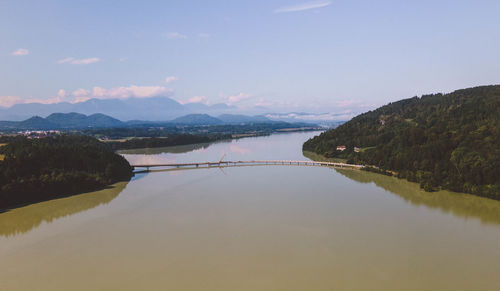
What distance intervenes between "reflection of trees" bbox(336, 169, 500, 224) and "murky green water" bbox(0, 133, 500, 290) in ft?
0.48

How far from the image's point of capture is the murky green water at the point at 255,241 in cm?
1277

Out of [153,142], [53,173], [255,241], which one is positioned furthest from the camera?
[153,142]

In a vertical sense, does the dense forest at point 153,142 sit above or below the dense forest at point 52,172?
above

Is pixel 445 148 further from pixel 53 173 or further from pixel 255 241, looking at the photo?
pixel 53 173

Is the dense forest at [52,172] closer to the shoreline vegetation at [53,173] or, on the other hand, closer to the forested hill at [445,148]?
the shoreline vegetation at [53,173]

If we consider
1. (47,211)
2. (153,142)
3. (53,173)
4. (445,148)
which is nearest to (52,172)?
(53,173)

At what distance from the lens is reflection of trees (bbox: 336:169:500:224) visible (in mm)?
21359

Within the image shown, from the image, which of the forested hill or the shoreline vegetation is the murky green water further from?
the forested hill

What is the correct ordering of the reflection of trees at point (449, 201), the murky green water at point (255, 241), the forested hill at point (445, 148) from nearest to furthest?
the murky green water at point (255, 241)
the reflection of trees at point (449, 201)
the forested hill at point (445, 148)

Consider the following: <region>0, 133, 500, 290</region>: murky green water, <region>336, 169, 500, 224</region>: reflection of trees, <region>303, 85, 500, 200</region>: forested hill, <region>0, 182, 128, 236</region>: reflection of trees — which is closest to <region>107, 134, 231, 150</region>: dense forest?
<region>303, 85, 500, 200</region>: forested hill

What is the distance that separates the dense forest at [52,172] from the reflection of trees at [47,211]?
4.08 feet

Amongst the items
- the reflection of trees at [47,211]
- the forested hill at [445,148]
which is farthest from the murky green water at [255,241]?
the forested hill at [445,148]

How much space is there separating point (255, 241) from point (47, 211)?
623 inches

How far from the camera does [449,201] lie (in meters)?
24.5
